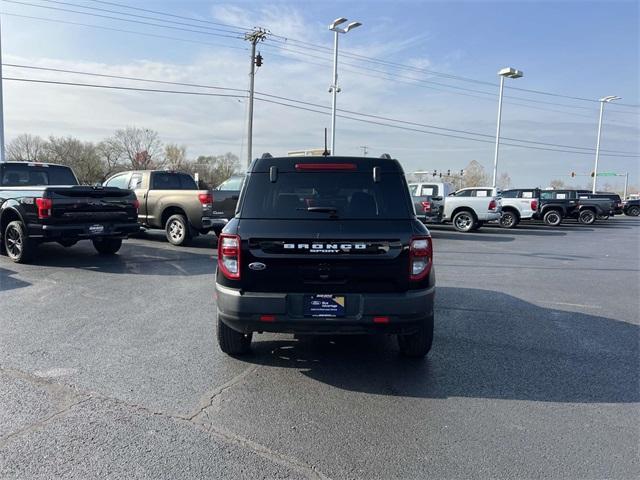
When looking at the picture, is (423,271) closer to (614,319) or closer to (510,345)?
(510,345)

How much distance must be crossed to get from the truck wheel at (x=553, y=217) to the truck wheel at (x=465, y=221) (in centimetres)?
845

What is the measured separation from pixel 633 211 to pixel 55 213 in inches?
1826

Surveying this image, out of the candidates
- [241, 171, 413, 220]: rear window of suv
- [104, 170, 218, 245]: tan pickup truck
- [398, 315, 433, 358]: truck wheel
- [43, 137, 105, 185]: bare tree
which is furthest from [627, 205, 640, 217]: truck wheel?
[43, 137, 105, 185]: bare tree

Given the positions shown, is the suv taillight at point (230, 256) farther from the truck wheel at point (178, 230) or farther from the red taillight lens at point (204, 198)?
the truck wheel at point (178, 230)

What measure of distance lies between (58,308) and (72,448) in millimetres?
3817

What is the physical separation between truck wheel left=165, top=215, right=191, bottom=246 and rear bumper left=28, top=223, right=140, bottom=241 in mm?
2429

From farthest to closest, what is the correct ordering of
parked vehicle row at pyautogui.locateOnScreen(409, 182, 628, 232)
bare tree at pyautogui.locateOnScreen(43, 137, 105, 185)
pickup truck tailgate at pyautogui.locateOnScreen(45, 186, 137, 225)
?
1. bare tree at pyautogui.locateOnScreen(43, 137, 105, 185)
2. parked vehicle row at pyautogui.locateOnScreen(409, 182, 628, 232)
3. pickup truck tailgate at pyautogui.locateOnScreen(45, 186, 137, 225)

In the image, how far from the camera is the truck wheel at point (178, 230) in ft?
39.7

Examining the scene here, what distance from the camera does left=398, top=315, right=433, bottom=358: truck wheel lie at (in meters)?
4.19

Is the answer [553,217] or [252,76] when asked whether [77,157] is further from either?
[553,217]

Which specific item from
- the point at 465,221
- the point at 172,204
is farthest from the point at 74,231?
the point at 465,221

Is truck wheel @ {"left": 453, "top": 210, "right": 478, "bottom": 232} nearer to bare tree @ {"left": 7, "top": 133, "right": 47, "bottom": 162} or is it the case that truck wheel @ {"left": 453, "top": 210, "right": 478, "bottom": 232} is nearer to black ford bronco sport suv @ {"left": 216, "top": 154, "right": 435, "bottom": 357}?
black ford bronco sport suv @ {"left": 216, "top": 154, "right": 435, "bottom": 357}

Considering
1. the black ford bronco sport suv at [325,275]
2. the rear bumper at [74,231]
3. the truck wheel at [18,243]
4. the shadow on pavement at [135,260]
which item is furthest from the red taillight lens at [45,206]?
the black ford bronco sport suv at [325,275]

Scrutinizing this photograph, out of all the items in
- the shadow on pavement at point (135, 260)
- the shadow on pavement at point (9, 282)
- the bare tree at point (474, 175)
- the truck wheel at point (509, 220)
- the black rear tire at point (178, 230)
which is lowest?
the shadow on pavement at point (9, 282)
